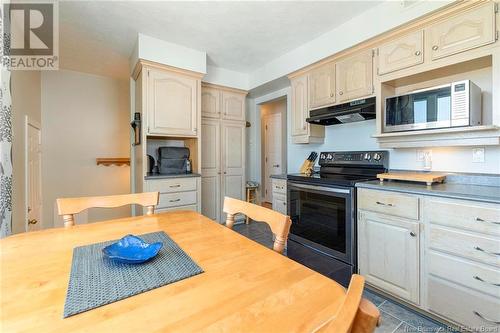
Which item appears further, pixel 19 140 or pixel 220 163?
pixel 220 163

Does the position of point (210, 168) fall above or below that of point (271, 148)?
below

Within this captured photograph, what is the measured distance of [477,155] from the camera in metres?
1.81

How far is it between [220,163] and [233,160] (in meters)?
0.25

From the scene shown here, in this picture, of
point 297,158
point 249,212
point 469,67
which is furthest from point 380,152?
point 249,212

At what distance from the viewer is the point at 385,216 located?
1791 millimetres

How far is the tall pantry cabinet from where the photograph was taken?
3.60 m

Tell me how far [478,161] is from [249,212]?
6.28ft

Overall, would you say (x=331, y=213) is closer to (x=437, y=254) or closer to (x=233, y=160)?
(x=437, y=254)

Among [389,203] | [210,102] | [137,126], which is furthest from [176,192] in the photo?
[389,203]

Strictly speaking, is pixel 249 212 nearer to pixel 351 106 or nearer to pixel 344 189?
pixel 344 189

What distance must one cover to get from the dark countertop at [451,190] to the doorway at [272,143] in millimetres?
3102

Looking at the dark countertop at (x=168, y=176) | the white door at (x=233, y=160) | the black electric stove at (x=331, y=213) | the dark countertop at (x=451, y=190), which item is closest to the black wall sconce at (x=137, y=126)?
the dark countertop at (x=168, y=176)

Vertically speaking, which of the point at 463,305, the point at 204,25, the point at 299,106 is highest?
the point at 204,25

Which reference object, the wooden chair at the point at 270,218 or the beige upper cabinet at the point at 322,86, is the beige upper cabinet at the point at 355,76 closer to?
the beige upper cabinet at the point at 322,86
